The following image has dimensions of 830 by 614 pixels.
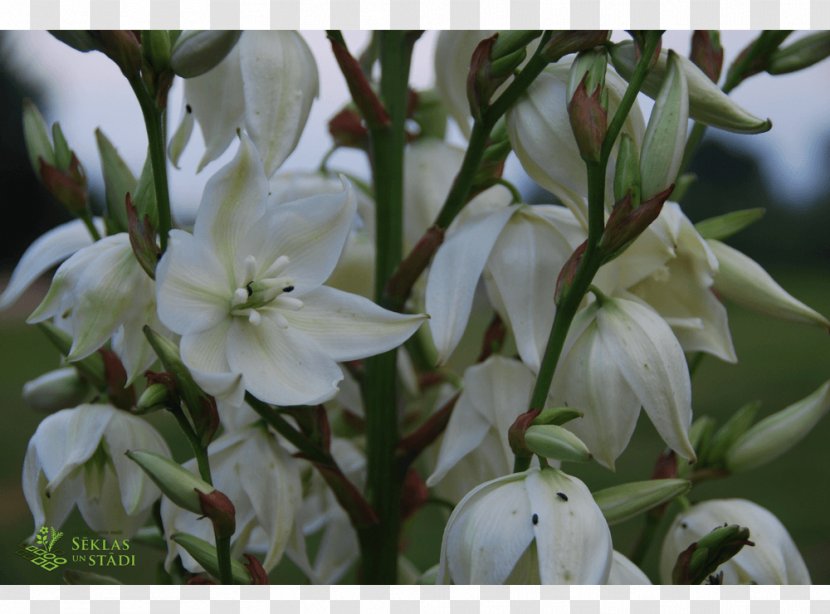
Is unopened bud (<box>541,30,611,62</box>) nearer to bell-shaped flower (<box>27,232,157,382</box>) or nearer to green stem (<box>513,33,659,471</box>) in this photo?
green stem (<box>513,33,659,471</box>)

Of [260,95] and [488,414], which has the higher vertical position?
[260,95]

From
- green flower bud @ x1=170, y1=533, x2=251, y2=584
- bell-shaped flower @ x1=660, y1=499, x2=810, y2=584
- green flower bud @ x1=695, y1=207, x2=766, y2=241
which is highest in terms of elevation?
green flower bud @ x1=695, y1=207, x2=766, y2=241

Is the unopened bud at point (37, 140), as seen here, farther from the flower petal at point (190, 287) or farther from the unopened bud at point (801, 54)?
the unopened bud at point (801, 54)

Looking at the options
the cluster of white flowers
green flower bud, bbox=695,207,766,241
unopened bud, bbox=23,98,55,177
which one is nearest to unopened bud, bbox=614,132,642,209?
the cluster of white flowers

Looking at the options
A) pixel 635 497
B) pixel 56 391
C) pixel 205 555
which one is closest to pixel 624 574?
pixel 635 497

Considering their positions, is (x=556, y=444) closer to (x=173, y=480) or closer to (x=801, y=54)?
(x=173, y=480)

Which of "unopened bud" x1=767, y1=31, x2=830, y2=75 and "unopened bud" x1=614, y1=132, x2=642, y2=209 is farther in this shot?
"unopened bud" x1=767, y1=31, x2=830, y2=75

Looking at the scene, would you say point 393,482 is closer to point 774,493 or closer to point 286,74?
point 286,74
